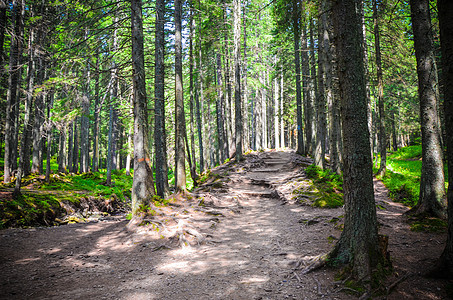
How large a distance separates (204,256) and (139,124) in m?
4.63

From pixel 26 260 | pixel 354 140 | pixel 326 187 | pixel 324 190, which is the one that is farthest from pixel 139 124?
pixel 326 187

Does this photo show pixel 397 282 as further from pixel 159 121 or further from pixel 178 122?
pixel 159 121

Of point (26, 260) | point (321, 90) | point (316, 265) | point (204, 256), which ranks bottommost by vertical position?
point (204, 256)

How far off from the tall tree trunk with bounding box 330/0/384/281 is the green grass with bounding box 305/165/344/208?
4.80m

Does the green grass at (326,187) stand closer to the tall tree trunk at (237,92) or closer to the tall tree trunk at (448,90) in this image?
the tall tree trunk at (448,90)

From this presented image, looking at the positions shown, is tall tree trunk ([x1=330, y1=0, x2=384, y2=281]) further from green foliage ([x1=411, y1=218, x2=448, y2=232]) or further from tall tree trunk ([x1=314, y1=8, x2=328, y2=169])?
tall tree trunk ([x1=314, y1=8, x2=328, y2=169])

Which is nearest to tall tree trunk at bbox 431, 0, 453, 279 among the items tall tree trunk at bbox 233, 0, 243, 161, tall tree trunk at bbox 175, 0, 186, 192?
tall tree trunk at bbox 175, 0, 186, 192

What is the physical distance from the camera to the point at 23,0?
9.84 meters

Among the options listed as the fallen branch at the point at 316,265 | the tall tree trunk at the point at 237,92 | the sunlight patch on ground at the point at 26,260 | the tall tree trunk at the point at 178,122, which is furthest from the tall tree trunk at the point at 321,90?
the sunlight patch on ground at the point at 26,260

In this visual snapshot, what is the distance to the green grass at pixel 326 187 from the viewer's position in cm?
864

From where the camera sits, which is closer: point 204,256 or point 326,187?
point 204,256

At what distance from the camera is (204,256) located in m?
Answer: 5.49

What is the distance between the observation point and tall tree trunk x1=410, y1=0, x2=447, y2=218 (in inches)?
232

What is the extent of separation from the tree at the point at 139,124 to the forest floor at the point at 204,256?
0.91 metres
